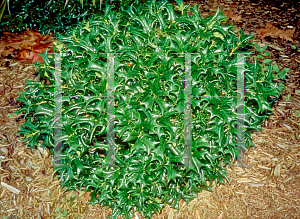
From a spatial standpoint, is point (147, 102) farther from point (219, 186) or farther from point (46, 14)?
point (46, 14)

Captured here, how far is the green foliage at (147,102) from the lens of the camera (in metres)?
2.34

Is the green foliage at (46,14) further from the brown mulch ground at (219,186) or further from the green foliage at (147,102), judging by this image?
the green foliage at (147,102)

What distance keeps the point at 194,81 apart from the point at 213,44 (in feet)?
1.50

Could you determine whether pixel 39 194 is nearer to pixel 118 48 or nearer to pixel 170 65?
pixel 118 48

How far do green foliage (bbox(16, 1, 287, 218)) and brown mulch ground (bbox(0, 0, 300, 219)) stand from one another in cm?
48

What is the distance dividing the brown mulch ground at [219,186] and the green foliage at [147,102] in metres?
0.48

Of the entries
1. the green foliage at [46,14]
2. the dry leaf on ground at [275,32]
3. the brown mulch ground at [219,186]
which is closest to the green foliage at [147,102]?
the brown mulch ground at [219,186]

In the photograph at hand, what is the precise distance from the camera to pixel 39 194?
320 cm

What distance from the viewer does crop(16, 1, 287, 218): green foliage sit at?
2338mm

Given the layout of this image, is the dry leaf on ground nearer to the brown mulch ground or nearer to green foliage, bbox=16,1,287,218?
the brown mulch ground

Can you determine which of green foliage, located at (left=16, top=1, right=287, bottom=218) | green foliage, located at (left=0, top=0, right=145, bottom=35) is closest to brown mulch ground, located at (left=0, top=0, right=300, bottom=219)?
green foliage, located at (left=16, top=1, right=287, bottom=218)

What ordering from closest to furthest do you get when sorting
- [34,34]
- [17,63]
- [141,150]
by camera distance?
1. [141,150]
2. [17,63]
3. [34,34]

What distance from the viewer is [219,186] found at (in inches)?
127

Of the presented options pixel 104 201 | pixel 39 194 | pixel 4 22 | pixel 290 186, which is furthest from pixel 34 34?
pixel 290 186
